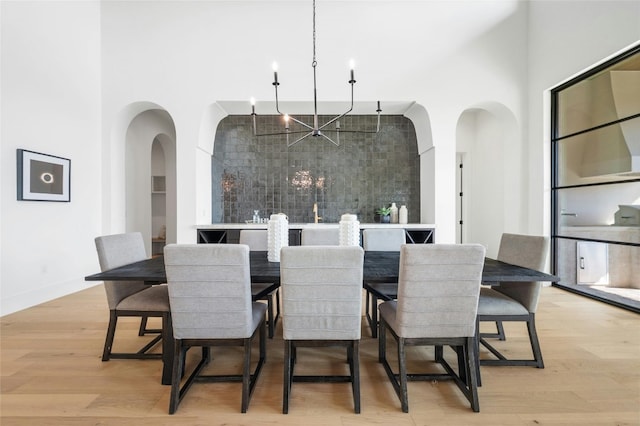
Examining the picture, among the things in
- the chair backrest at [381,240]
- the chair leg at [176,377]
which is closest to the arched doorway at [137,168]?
the chair leg at [176,377]

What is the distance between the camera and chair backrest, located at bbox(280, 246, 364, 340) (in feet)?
4.57

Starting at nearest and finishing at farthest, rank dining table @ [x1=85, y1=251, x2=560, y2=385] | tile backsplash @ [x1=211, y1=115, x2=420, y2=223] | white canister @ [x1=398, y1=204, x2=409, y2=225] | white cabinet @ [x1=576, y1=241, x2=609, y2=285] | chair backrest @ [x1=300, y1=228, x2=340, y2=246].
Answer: dining table @ [x1=85, y1=251, x2=560, y2=385]
chair backrest @ [x1=300, y1=228, x2=340, y2=246]
white cabinet @ [x1=576, y1=241, x2=609, y2=285]
white canister @ [x1=398, y1=204, x2=409, y2=225]
tile backsplash @ [x1=211, y1=115, x2=420, y2=223]

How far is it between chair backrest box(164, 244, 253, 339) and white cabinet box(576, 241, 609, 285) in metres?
4.13

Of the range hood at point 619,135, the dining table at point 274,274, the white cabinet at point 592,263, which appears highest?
the range hood at point 619,135

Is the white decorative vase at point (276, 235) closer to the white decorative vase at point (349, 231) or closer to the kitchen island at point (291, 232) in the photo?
the white decorative vase at point (349, 231)

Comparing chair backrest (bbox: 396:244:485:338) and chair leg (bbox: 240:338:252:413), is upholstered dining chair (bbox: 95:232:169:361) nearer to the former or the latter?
chair leg (bbox: 240:338:252:413)

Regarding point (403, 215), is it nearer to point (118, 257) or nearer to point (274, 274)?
point (274, 274)

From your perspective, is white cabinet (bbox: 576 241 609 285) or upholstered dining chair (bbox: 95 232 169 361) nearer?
upholstered dining chair (bbox: 95 232 169 361)

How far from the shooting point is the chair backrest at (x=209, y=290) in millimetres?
1392

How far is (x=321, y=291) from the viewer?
143 cm

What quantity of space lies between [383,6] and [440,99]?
147 centimetres

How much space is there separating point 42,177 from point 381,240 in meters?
3.66

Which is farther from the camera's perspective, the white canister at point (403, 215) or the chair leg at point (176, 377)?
the white canister at point (403, 215)

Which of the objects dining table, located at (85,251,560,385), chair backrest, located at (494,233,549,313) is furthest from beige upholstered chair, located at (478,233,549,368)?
dining table, located at (85,251,560,385)
